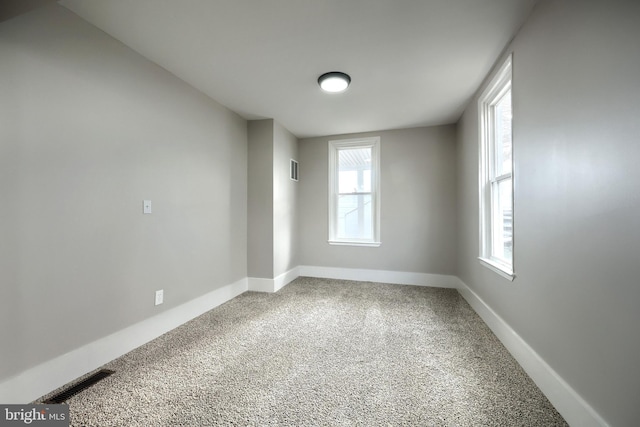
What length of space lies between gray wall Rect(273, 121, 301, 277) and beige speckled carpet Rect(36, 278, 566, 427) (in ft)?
3.72

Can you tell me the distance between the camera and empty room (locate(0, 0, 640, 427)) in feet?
4.14

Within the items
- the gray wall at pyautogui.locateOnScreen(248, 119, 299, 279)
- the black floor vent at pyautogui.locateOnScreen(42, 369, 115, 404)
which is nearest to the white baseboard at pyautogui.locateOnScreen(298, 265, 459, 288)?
the gray wall at pyautogui.locateOnScreen(248, 119, 299, 279)

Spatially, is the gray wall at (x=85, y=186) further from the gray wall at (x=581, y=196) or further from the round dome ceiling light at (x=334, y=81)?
the gray wall at (x=581, y=196)

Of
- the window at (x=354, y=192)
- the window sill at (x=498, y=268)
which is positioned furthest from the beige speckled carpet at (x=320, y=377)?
the window at (x=354, y=192)

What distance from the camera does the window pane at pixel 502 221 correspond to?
2355mm

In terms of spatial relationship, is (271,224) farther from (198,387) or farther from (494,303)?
(494,303)

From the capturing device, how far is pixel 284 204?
13.1ft

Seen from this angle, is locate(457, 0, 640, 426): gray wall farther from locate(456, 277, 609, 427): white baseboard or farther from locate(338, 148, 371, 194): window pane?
locate(338, 148, 371, 194): window pane

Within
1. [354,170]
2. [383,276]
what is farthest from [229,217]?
[383,276]

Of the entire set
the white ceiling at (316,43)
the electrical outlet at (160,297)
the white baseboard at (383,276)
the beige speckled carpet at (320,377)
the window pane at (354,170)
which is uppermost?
the white ceiling at (316,43)

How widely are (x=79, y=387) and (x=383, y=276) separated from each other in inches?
141

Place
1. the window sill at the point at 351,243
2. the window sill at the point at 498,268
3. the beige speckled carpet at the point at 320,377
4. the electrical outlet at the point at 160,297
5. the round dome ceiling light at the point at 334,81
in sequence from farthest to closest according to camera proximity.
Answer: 1. the window sill at the point at 351,243
2. the round dome ceiling light at the point at 334,81
3. the electrical outlet at the point at 160,297
4. the window sill at the point at 498,268
5. the beige speckled carpet at the point at 320,377

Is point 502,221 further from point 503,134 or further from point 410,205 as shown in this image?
point 410,205

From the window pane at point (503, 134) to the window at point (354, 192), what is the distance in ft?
6.00
